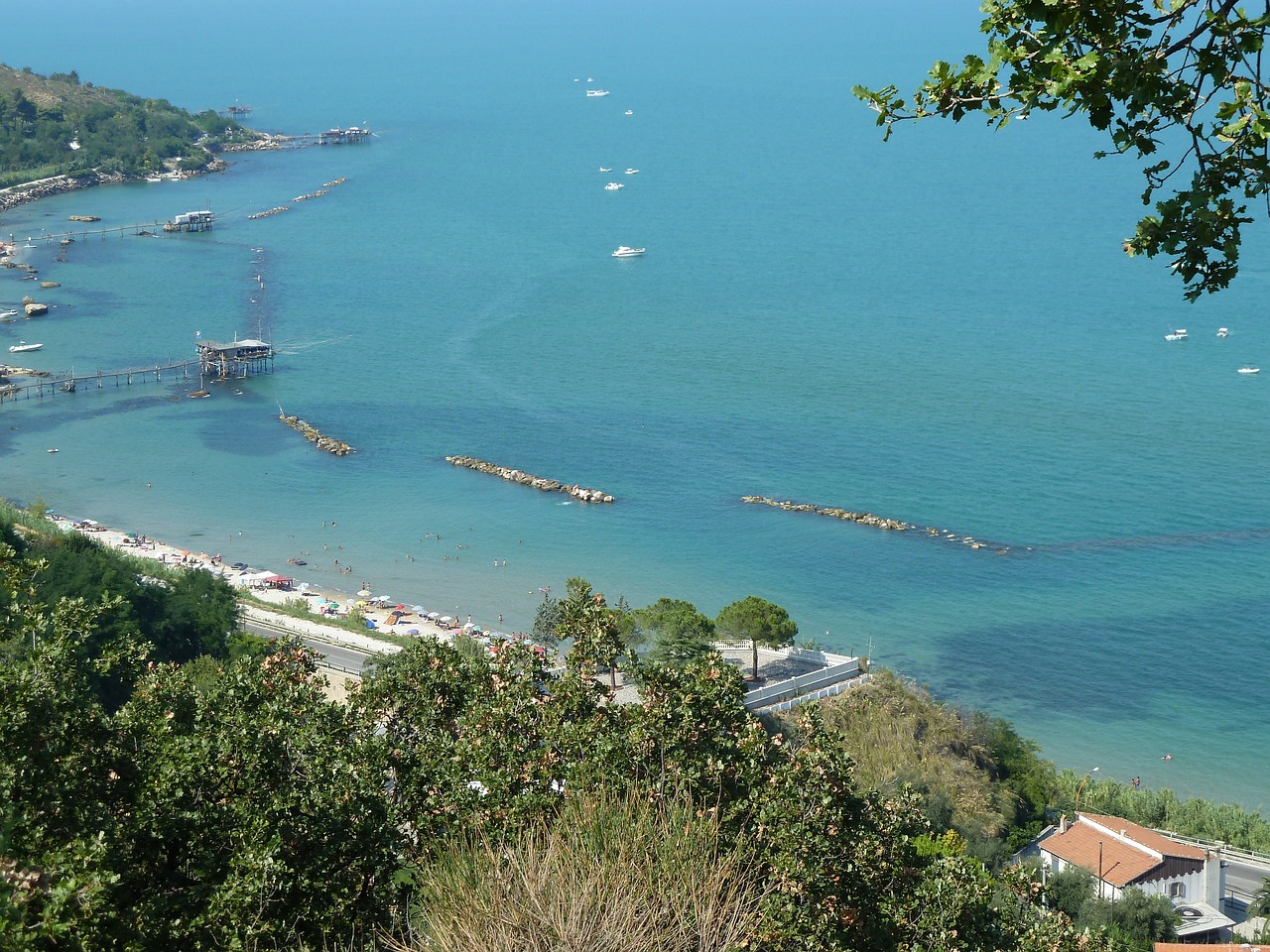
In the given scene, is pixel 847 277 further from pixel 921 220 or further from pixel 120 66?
pixel 120 66

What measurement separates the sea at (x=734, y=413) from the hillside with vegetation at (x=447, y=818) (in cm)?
1934

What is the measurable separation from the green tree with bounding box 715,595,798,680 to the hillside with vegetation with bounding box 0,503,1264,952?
17.0 metres

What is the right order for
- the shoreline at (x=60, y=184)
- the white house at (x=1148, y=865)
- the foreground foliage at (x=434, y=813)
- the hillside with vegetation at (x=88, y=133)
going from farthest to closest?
the hillside with vegetation at (x=88, y=133) < the shoreline at (x=60, y=184) < the white house at (x=1148, y=865) < the foreground foliage at (x=434, y=813)

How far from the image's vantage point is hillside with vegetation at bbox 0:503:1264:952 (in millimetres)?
7055

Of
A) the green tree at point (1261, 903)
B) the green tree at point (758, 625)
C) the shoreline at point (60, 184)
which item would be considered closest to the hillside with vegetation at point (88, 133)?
the shoreline at point (60, 184)

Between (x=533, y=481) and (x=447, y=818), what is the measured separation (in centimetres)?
3178

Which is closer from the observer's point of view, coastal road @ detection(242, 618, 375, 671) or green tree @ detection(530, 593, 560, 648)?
coastal road @ detection(242, 618, 375, 671)

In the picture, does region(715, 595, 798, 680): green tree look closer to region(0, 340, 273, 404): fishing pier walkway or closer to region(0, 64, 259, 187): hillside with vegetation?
region(0, 340, 273, 404): fishing pier walkway

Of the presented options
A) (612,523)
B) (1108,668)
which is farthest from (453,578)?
(1108,668)

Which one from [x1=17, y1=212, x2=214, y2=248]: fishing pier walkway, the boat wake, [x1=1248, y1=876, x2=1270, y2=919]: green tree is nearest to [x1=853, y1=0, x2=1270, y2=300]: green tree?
[x1=1248, y1=876, x2=1270, y2=919]: green tree

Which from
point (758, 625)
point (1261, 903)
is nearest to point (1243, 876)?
point (1261, 903)

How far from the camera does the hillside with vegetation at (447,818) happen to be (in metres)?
7.05

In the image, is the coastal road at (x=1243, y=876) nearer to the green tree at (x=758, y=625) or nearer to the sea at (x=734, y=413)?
the sea at (x=734, y=413)

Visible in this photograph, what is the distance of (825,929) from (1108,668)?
2466 cm
